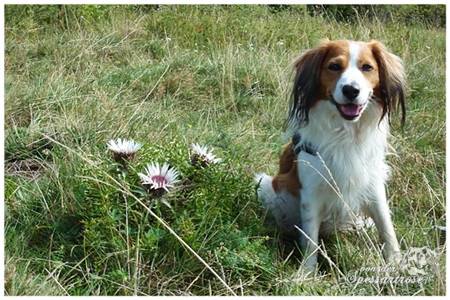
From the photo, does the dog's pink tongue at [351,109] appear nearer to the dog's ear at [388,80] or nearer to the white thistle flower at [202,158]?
the dog's ear at [388,80]

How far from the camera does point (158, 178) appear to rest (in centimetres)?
308

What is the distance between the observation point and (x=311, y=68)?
3549mm

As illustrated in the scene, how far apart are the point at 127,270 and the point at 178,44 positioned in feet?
14.1

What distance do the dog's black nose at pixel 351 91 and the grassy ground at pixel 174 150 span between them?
673mm

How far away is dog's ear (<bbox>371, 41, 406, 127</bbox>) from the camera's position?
11.5ft

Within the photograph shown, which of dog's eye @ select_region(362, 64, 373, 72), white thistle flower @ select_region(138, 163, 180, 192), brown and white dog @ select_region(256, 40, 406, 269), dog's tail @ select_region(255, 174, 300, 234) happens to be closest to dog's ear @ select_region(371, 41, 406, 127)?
brown and white dog @ select_region(256, 40, 406, 269)

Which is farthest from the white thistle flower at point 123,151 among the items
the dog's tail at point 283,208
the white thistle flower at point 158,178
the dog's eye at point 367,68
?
the dog's eye at point 367,68

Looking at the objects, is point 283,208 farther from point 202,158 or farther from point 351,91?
point 351,91

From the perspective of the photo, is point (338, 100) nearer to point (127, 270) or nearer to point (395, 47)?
point (127, 270)

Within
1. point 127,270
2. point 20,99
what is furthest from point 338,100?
point 20,99

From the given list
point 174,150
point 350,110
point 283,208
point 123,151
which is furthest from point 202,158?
point 350,110

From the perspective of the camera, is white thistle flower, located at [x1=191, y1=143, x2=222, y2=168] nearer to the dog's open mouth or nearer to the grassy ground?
the grassy ground

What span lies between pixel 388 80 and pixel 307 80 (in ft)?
1.40

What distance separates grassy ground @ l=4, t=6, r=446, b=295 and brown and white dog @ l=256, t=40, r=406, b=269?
16 centimetres
